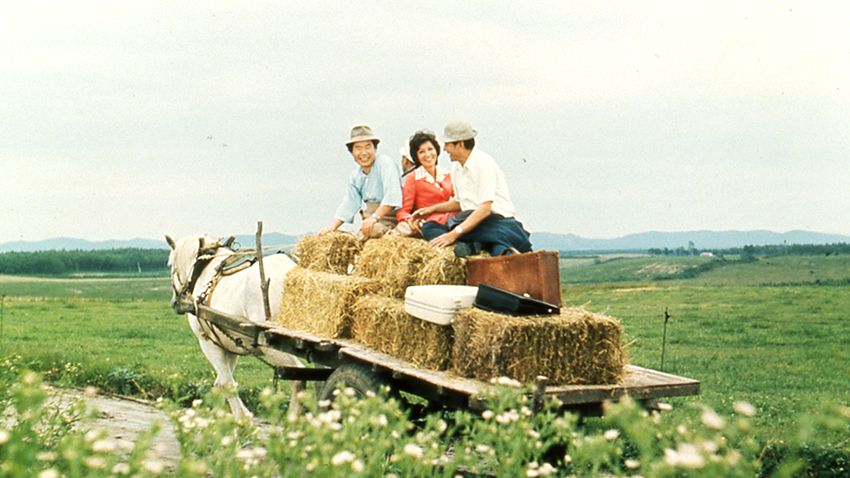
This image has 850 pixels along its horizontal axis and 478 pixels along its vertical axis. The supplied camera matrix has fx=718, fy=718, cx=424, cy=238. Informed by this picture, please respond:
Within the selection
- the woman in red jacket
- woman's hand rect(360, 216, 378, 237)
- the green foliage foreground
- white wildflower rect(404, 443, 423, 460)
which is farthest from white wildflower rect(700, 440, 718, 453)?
woman's hand rect(360, 216, 378, 237)

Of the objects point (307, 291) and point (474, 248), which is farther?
point (307, 291)

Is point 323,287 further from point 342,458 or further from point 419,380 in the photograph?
point 342,458

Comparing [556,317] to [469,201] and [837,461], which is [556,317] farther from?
[837,461]

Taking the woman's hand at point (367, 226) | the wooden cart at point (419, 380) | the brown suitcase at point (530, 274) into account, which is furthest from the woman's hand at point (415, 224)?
the brown suitcase at point (530, 274)

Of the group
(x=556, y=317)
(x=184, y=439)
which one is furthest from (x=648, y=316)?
(x=184, y=439)

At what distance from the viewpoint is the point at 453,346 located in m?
4.52

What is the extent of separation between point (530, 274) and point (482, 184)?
3.55 feet

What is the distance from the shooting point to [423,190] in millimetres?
6852

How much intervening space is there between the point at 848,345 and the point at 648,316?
23.7ft

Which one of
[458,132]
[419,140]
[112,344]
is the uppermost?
[419,140]

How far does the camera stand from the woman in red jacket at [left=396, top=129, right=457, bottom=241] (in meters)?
6.78

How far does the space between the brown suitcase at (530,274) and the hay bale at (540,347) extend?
0.17 metres

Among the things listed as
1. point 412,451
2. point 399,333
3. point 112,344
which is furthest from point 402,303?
point 112,344

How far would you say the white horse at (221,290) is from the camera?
7.41m
